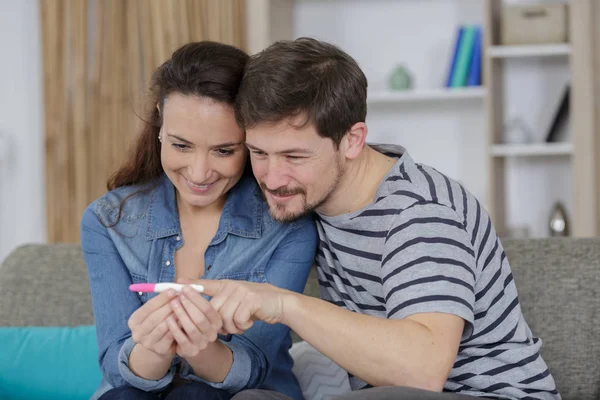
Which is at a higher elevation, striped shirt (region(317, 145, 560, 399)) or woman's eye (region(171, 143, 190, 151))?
woman's eye (region(171, 143, 190, 151))

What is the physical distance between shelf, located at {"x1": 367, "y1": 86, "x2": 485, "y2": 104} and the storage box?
9.3 inches

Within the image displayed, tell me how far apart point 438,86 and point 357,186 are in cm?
231

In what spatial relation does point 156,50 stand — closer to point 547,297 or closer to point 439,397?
point 547,297

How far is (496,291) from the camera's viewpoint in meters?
1.54

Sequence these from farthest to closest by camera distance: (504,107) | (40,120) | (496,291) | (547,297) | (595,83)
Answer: (40,120)
(504,107)
(595,83)
(547,297)
(496,291)

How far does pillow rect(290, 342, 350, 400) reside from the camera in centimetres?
191

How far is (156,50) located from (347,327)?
2.62 meters

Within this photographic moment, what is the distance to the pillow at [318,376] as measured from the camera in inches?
75.2

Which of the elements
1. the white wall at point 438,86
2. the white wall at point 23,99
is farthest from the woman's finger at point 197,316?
the white wall at point 23,99

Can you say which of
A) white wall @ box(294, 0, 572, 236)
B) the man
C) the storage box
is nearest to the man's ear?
the man

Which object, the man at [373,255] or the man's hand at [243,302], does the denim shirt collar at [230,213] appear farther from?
the man's hand at [243,302]

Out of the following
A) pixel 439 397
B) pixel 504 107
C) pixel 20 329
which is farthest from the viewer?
pixel 504 107

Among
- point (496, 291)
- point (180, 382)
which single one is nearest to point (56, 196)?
point (180, 382)

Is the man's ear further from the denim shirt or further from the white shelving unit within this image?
the white shelving unit
